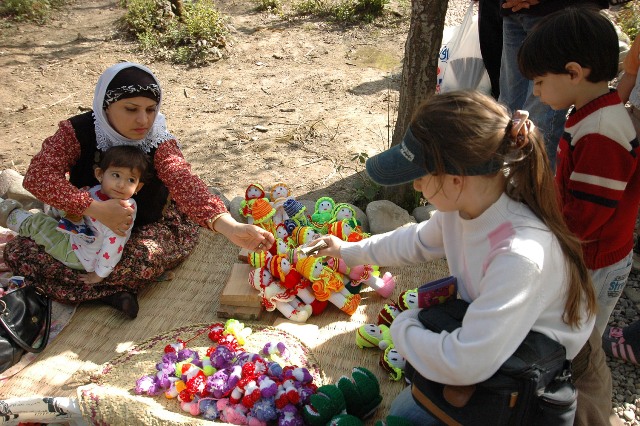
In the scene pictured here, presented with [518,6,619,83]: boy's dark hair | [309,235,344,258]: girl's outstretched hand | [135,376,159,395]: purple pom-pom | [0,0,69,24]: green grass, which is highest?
[518,6,619,83]: boy's dark hair

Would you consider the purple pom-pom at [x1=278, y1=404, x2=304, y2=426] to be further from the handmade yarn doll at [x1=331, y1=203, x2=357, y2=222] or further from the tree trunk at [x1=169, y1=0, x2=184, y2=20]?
the tree trunk at [x1=169, y1=0, x2=184, y2=20]

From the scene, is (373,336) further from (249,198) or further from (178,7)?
(178,7)

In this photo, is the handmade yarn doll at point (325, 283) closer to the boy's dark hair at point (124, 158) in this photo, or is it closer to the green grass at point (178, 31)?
the boy's dark hair at point (124, 158)

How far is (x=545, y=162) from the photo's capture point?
166cm

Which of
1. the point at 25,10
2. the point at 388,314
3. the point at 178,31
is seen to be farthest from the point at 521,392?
the point at 25,10

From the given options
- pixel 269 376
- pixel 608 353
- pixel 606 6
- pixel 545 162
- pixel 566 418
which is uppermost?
pixel 606 6

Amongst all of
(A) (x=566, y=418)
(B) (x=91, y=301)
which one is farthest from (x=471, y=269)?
(B) (x=91, y=301)

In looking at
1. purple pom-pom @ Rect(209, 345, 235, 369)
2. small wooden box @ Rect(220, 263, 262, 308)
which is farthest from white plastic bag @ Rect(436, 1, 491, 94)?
purple pom-pom @ Rect(209, 345, 235, 369)

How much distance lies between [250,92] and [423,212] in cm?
256

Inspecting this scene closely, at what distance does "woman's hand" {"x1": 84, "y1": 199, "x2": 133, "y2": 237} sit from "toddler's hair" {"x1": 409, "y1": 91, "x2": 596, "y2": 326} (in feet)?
5.38

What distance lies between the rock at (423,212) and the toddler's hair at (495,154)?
1782mm

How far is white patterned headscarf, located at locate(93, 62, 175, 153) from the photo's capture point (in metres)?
2.74

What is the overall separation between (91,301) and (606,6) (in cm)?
301

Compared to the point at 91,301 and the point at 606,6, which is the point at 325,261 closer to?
the point at 91,301
